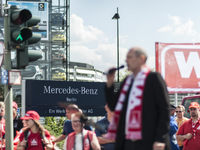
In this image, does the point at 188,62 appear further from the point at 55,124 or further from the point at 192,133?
the point at 55,124

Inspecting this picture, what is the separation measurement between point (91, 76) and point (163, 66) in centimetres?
11415

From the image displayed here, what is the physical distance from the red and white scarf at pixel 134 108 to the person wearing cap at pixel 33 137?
10.1 ft

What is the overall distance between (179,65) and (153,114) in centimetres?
1263

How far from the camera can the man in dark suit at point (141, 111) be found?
11.9 ft

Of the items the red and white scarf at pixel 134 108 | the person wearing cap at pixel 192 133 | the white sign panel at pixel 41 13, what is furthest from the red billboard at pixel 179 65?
the white sign panel at pixel 41 13

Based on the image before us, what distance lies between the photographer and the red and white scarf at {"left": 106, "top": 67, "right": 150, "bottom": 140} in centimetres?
363

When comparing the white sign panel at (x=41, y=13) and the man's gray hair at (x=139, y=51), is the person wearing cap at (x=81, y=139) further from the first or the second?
the white sign panel at (x=41, y=13)

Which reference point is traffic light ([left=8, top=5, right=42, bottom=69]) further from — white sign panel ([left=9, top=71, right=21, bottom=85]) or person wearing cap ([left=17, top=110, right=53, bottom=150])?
person wearing cap ([left=17, top=110, right=53, bottom=150])

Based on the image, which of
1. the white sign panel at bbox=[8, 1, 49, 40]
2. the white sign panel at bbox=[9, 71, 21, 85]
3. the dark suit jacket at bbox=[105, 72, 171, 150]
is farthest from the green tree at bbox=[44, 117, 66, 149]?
the white sign panel at bbox=[8, 1, 49, 40]

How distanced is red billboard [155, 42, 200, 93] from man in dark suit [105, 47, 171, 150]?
1182cm

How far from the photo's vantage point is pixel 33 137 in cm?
666

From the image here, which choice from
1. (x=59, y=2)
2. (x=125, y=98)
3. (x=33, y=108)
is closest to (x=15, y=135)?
(x=33, y=108)

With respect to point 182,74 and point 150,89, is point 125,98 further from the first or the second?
point 182,74

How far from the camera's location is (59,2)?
4622cm
